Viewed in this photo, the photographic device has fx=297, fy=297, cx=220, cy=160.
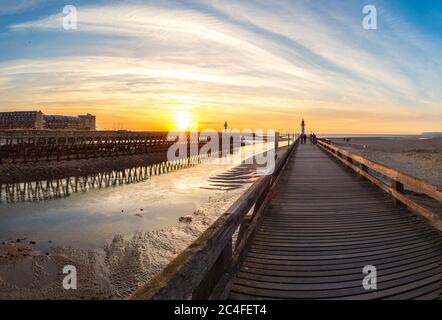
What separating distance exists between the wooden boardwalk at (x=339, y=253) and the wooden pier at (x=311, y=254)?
0.01m

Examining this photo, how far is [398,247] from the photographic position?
4414mm

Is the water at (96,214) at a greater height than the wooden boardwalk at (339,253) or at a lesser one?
lesser

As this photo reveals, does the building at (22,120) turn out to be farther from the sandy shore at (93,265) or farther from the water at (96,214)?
the sandy shore at (93,265)

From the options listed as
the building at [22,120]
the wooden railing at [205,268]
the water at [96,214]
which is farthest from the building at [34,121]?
the wooden railing at [205,268]

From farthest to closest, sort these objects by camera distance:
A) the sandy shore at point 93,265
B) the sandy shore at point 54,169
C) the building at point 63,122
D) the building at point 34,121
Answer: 1. the building at point 63,122
2. the building at point 34,121
3. the sandy shore at point 54,169
4. the sandy shore at point 93,265

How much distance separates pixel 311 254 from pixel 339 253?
0.41m

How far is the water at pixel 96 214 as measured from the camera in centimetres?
920

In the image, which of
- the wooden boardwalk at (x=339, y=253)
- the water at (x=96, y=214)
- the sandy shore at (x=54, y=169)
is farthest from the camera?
the sandy shore at (x=54, y=169)

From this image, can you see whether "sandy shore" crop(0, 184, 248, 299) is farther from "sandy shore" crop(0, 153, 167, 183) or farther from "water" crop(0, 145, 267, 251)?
"sandy shore" crop(0, 153, 167, 183)

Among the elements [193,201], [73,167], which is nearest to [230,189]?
[193,201]

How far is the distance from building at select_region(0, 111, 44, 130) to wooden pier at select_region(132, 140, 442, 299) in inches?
5874

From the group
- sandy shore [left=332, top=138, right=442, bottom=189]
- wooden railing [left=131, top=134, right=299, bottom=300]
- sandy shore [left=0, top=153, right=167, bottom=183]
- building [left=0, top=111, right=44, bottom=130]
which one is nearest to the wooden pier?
wooden railing [left=131, top=134, right=299, bottom=300]

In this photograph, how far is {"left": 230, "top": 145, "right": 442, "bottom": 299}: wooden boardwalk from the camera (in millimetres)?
3133
